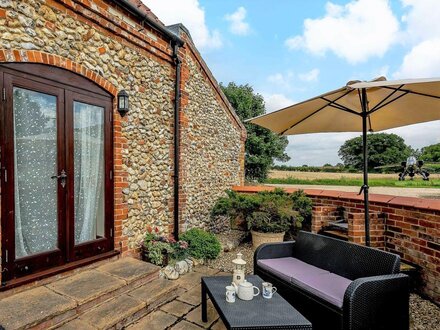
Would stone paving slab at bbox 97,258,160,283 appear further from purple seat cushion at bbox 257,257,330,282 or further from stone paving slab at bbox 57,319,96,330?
purple seat cushion at bbox 257,257,330,282

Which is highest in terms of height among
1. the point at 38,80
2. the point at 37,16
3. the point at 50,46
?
the point at 37,16

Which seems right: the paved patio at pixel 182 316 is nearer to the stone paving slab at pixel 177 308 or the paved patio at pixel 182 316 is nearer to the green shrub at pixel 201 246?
the stone paving slab at pixel 177 308

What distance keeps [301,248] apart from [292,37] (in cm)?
587

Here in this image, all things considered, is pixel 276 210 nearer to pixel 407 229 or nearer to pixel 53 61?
pixel 407 229

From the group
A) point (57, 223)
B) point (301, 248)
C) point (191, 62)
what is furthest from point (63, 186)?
point (191, 62)

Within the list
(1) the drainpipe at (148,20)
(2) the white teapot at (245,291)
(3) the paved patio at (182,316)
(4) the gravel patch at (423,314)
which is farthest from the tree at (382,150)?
(2) the white teapot at (245,291)

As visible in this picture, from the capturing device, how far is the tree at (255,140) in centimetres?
1608

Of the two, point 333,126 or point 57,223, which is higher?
point 333,126

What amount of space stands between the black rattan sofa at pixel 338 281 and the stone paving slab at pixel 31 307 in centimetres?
221

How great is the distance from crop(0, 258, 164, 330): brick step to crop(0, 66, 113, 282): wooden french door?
10.2 inches

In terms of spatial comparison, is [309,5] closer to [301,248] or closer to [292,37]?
[292,37]

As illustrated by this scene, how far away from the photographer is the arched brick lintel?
2551 millimetres

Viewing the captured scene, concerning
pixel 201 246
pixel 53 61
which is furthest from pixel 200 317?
pixel 53 61

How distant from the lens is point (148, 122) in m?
4.37
